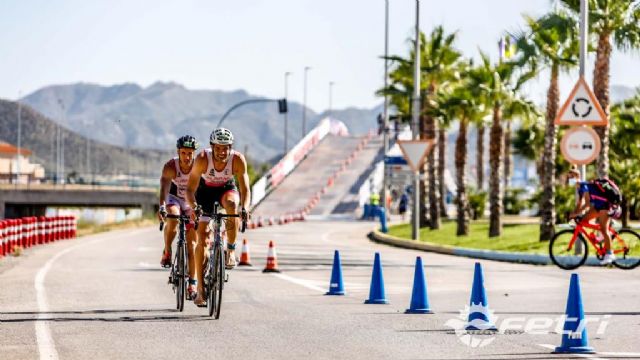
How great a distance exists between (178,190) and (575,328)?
584 centimetres

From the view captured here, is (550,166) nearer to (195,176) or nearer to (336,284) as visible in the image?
(336,284)

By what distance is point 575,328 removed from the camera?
1208 centimetres

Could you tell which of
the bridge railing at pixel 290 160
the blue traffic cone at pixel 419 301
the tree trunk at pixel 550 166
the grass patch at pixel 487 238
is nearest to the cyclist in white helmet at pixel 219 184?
the blue traffic cone at pixel 419 301

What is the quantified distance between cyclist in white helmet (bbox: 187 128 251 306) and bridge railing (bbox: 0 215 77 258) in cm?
1625

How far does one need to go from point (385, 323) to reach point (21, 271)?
11750mm

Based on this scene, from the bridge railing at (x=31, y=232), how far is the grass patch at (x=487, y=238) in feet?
36.1

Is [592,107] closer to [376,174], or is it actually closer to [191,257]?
[191,257]

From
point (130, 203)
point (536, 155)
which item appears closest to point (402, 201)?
point (536, 155)

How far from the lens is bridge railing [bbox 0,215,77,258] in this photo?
32250mm

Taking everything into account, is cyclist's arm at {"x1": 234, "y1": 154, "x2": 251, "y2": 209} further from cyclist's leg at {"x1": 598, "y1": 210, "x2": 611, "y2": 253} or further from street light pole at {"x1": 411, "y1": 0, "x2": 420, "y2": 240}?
street light pole at {"x1": 411, "y1": 0, "x2": 420, "y2": 240}

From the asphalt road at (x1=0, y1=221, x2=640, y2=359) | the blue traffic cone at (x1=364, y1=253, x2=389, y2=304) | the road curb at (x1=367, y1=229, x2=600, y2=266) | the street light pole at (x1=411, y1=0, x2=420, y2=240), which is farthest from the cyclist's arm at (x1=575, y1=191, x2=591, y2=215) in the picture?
the street light pole at (x1=411, y1=0, x2=420, y2=240)

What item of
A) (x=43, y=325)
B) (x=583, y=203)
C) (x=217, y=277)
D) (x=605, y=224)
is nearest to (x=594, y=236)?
(x=605, y=224)

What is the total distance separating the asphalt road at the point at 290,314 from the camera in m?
12.4

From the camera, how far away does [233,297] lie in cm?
1877
